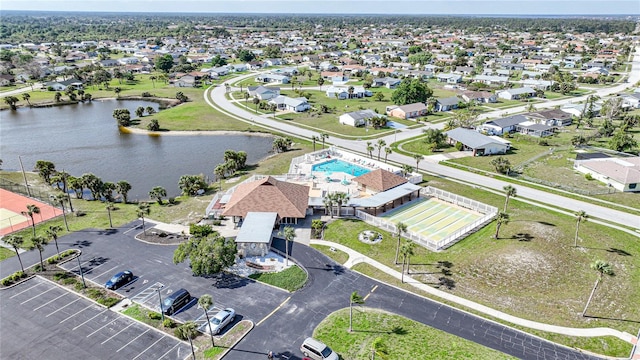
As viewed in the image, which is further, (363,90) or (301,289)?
(363,90)

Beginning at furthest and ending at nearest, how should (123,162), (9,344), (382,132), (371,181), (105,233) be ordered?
(382,132)
(123,162)
(371,181)
(105,233)
(9,344)

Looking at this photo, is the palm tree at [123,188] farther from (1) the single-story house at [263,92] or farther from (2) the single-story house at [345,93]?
(2) the single-story house at [345,93]

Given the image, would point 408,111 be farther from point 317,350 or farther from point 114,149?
point 317,350

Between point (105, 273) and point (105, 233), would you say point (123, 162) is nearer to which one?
point (105, 233)

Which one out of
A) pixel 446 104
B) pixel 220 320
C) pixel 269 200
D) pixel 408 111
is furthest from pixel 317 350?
pixel 446 104

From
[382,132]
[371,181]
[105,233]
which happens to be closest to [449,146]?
[382,132]

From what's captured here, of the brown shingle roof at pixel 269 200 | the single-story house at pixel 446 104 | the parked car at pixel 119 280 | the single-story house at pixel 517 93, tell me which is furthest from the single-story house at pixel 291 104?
the parked car at pixel 119 280
